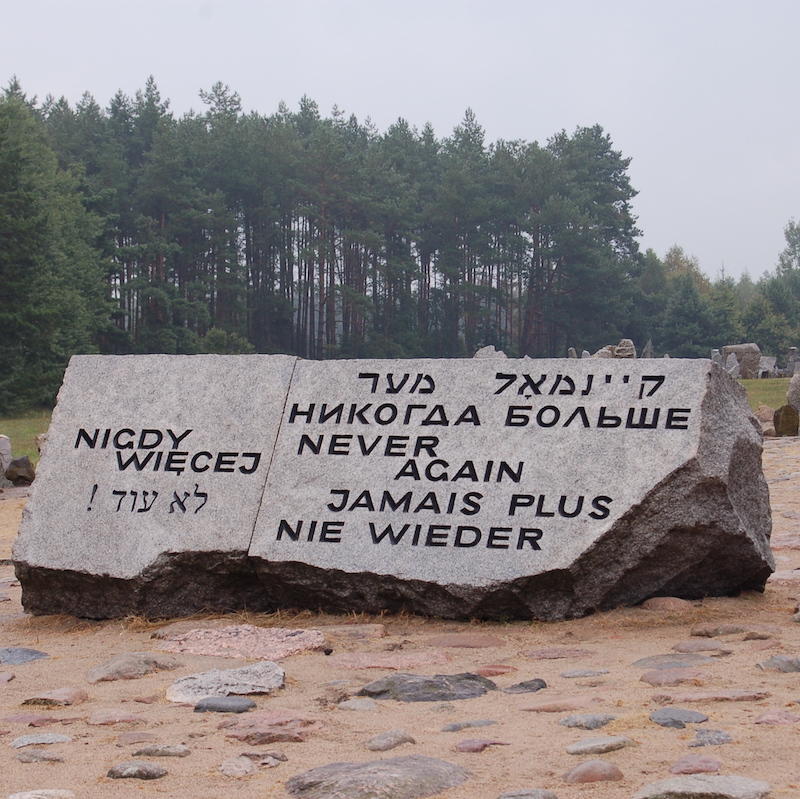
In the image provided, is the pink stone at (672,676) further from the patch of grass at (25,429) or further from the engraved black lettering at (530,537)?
the patch of grass at (25,429)

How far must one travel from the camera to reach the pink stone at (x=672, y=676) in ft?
11.5

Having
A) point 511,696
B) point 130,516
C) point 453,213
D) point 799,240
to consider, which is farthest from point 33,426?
point 799,240

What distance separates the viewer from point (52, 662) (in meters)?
4.41

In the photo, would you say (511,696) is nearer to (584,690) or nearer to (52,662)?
(584,690)

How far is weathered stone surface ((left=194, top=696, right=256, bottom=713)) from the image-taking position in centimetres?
348

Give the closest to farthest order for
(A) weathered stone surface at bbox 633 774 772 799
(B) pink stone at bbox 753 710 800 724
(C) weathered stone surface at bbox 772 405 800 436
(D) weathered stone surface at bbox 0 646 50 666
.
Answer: (A) weathered stone surface at bbox 633 774 772 799 → (B) pink stone at bbox 753 710 800 724 → (D) weathered stone surface at bbox 0 646 50 666 → (C) weathered stone surface at bbox 772 405 800 436

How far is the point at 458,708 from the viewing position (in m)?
3.41

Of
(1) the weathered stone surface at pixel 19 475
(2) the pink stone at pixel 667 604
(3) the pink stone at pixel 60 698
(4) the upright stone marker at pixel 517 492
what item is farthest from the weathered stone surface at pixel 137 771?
(1) the weathered stone surface at pixel 19 475

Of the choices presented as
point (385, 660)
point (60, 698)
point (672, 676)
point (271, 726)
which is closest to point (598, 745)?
point (672, 676)

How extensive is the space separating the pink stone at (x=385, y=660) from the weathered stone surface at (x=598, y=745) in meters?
1.30

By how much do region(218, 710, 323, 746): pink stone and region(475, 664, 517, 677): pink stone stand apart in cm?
81

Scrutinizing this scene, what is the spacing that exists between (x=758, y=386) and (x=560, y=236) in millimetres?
23590

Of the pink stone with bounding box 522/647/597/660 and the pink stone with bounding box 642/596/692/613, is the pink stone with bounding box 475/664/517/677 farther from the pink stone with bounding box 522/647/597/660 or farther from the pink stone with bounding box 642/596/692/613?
the pink stone with bounding box 642/596/692/613

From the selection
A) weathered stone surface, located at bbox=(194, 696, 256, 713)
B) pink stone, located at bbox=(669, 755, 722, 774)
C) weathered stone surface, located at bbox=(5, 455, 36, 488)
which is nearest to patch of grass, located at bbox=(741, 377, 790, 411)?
weathered stone surface, located at bbox=(5, 455, 36, 488)
